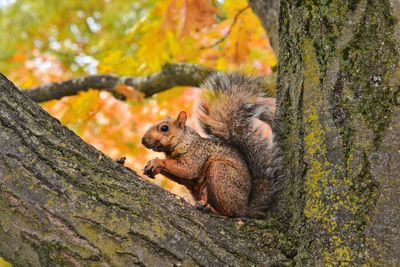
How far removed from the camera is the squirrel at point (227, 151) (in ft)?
8.92

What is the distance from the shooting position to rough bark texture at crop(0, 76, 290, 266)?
1.81m

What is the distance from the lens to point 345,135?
6.79 ft

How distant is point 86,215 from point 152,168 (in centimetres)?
122

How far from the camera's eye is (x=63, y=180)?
1899mm

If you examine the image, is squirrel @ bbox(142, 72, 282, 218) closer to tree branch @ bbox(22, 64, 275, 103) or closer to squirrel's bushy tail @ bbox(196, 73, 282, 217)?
squirrel's bushy tail @ bbox(196, 73, 282, 217)

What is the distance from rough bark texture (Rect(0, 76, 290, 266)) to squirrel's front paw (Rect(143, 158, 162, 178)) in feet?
2.97

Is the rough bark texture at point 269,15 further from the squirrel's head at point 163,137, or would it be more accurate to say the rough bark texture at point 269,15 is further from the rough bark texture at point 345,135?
the rough bark texture at point 345,135

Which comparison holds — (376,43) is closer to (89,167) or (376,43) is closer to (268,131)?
(268,131)

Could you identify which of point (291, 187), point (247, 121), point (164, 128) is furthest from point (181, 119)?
point (291, 187)

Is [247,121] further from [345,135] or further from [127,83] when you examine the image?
[127,83]

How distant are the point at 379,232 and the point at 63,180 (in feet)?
3.46

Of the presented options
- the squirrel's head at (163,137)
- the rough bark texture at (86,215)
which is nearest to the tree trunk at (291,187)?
the rough bark texture at (86,215)

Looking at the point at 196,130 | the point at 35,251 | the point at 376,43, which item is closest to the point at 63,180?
the point at 35,251

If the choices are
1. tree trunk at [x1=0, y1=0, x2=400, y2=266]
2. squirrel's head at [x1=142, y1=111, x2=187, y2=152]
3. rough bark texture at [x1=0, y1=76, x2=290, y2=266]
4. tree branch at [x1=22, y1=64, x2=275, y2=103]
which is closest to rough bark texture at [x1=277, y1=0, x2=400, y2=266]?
tree trunk at [x1=0, y1=0, x2=400, y2=266]
